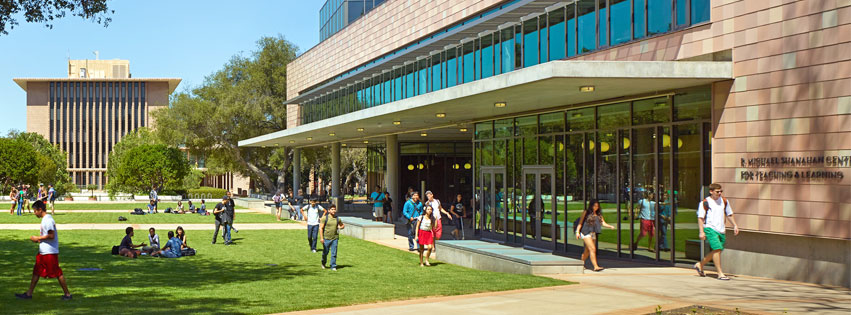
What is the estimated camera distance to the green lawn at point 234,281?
1215cm

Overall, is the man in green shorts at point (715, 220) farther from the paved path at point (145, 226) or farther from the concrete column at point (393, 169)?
the concrete column at point (393, 169)

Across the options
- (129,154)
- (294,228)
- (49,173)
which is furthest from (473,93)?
(49,173)

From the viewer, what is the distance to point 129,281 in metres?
15.3

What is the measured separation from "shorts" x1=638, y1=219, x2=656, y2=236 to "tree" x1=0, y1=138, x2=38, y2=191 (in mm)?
63457

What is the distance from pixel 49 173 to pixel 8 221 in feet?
174

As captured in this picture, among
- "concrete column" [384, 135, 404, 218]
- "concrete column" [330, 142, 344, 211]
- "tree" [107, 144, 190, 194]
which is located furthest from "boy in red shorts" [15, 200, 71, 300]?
"tree" [107, 144, 190, 194]

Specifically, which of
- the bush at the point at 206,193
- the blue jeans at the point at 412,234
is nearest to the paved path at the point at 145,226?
the blue jeans at the point at 412,234

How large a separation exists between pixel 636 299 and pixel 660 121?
6650 millimetres

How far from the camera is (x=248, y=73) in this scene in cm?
7194

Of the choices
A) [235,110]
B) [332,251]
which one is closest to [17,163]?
[235,110]

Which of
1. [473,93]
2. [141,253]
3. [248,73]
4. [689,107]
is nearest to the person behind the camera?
[689,107]

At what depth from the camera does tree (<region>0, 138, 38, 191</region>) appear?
2704 inches

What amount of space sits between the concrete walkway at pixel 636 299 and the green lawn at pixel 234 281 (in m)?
0.74

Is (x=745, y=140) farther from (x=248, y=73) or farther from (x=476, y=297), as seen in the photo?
(x=248, y=73)
